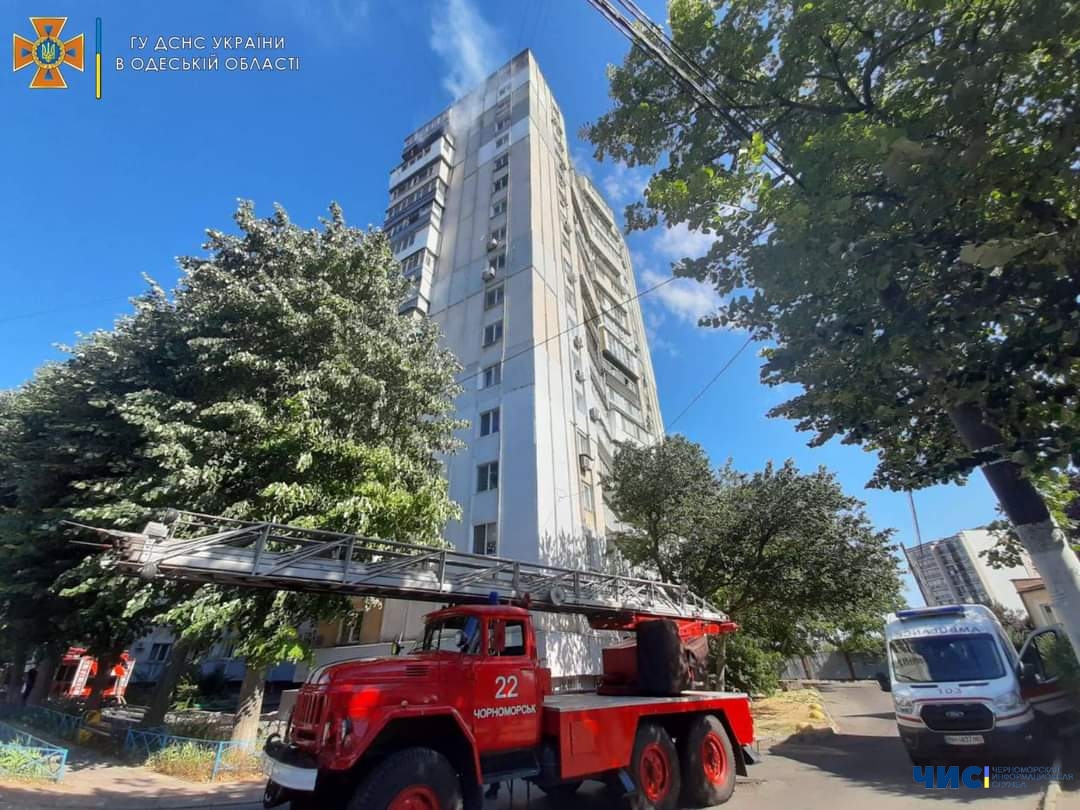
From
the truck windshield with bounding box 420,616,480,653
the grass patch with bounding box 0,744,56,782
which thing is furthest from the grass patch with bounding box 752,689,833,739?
the grass patch with bounding box 0,744,56,782

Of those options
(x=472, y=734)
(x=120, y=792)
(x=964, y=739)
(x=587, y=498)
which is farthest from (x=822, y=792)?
(x=587, y=498)

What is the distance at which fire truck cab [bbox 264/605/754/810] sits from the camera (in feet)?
16.1

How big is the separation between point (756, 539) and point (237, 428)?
16730mm

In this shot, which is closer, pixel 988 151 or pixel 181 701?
pixel 988 151

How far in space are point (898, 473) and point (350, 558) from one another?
9711mm

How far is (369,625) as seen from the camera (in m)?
18.8

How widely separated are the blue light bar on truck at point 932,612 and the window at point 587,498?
37.6ft

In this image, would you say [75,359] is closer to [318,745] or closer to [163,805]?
[163,805]

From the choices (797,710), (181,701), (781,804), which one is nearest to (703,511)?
(797,710)

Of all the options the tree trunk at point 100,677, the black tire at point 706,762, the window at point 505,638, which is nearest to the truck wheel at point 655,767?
the black tire at point 706,762

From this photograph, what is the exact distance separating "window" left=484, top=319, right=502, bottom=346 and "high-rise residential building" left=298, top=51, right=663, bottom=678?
0.22 feet

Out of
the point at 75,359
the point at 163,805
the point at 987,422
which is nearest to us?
the point at 987,422

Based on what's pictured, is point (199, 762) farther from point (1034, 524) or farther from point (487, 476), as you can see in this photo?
point (1034, 524)

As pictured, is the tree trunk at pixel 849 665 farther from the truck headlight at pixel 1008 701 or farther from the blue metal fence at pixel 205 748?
the blue metal fence at pixel 205 748
